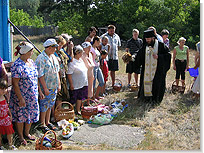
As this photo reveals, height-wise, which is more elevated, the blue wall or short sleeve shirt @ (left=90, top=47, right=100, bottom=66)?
the blue wall

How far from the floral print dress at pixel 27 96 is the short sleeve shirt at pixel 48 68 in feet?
0.75

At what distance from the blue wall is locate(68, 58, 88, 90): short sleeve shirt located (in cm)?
199

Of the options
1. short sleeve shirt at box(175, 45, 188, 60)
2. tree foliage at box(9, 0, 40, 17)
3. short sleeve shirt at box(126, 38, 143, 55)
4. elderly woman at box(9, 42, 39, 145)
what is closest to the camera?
elderly woman at box(9, 42, 39, 145)

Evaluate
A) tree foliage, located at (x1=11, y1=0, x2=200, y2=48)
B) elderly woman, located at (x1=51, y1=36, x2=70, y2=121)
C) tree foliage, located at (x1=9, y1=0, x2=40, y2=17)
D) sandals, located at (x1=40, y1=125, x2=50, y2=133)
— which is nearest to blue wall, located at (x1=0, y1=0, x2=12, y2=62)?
elderly woman, located at (x1=51, y1=36, x2=70, y2=121)

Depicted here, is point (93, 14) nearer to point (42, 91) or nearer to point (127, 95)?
point (127, 95)

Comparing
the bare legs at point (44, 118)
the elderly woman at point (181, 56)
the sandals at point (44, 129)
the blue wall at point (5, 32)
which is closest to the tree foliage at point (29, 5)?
the blue wall at point (5, 32)

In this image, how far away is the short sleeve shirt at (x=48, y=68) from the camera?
4.79 m

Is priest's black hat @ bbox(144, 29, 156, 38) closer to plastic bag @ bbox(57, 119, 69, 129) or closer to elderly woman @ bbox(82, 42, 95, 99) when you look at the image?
elderly woman @ bbox(82, 42, 95, 99)

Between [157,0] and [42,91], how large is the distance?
58.7 feet

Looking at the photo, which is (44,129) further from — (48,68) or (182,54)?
(182,54)

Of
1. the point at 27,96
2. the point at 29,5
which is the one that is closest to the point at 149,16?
the point at 27,96

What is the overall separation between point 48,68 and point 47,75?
0.13 metres

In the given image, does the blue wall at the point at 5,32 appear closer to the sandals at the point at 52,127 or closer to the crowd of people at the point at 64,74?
the crowd of people at the point at 64,74

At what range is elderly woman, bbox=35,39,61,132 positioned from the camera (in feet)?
15.8
